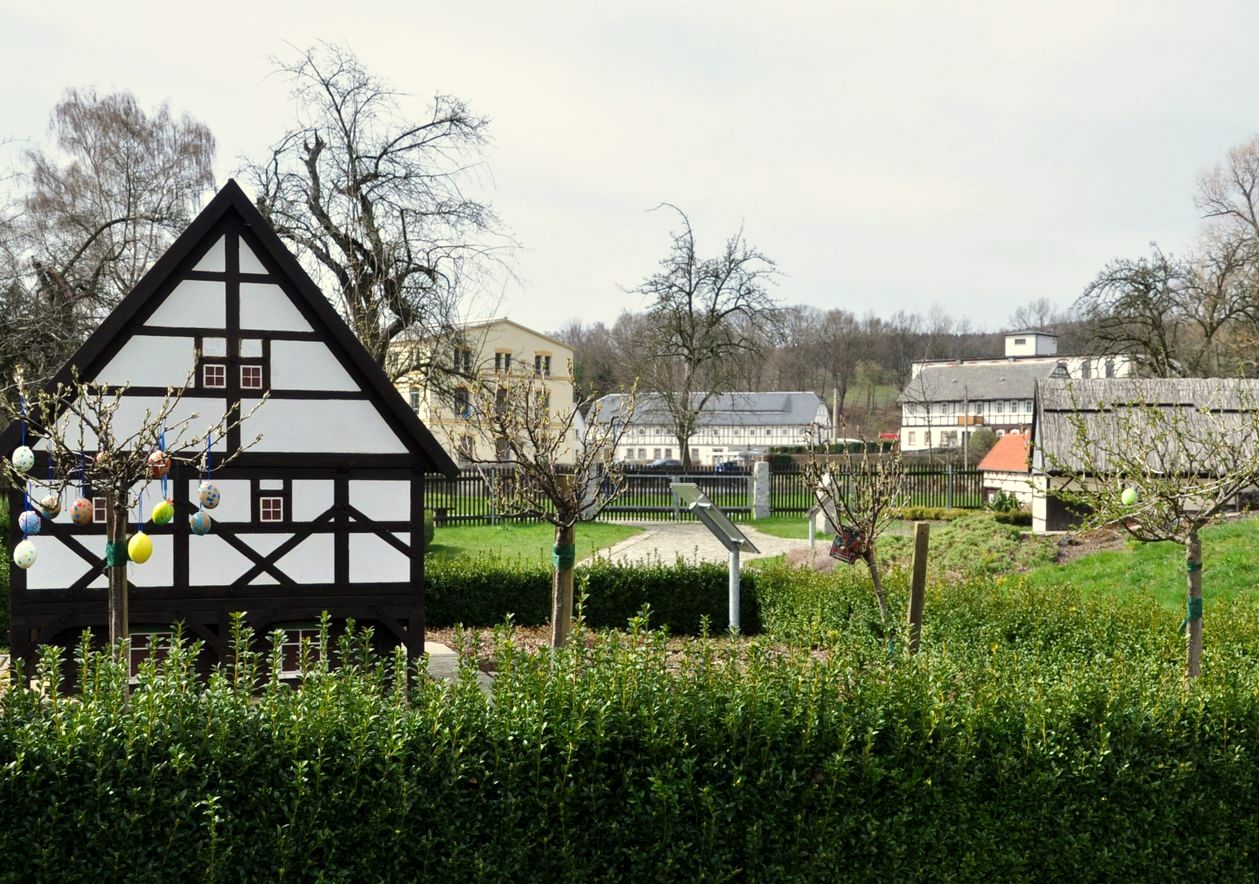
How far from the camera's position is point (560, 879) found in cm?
536

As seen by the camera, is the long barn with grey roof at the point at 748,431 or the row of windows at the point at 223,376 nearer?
the row of windows at the point at 223,376

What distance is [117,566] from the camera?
22.3ft

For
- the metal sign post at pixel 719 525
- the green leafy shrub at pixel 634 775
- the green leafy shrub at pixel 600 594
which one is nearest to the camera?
the green leafy shrub at pixel 634 775

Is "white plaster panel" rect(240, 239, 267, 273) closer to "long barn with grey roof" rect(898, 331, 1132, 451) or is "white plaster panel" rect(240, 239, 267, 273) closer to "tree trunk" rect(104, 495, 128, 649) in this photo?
"tree trunk" rect(104, 495, 128, 649)

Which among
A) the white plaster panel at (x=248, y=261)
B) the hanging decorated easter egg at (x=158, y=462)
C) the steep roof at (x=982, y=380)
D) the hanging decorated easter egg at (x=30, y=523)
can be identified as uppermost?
the steep roof at (x=982, y=380)

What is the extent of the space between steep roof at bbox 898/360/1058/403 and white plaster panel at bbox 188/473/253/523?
78.6 m

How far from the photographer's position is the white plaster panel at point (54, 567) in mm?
9078

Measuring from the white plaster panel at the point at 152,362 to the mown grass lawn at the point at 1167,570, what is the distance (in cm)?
972

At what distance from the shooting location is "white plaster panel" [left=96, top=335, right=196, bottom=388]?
8.87 m

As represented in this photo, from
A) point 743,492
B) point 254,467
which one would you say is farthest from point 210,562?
point 743,492

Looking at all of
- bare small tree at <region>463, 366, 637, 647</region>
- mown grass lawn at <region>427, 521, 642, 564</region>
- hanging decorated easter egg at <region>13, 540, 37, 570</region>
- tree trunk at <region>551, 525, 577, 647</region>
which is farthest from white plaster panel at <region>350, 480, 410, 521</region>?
mown grass lawn at <region>427, 521, 642, 564</region>

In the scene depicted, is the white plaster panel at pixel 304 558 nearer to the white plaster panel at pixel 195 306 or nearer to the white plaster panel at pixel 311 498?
the white plaster panel at pixel 311 498

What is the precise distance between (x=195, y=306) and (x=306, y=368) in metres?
1.07

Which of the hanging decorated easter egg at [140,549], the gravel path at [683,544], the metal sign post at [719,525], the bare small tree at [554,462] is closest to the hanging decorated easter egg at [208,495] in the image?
the hanging decorated easter egg at [140,549]
